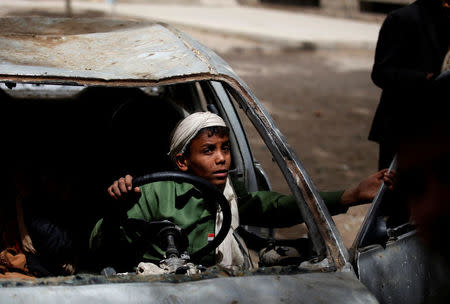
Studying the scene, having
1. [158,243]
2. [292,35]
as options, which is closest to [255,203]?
[158,243]

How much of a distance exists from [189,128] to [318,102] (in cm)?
669

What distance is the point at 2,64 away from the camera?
2.19 m

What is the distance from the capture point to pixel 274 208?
256 cm

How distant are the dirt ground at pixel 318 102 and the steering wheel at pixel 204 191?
7.83 feet

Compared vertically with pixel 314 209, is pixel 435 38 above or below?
above

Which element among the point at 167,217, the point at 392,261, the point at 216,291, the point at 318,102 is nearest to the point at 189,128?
the point at 167,217

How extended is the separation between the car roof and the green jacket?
0.51 metres

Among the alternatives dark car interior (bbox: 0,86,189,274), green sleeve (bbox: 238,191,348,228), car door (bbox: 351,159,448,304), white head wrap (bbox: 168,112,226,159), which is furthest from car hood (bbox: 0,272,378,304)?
dark car interior (bbox: 0,86,189,274)

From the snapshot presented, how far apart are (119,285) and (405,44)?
8.75 ft

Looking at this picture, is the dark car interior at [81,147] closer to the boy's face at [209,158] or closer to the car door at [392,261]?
the boy's face at [209,158]

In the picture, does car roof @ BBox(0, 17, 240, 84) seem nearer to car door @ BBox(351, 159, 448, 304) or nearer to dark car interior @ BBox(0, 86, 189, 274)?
dark car interior @ BBox(0, 86, 189, 274)

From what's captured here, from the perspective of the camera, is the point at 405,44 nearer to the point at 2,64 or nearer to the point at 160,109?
the point at 160,109

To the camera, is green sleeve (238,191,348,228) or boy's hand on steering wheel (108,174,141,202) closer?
boy's hand on steering wheel (108,174,141,202)

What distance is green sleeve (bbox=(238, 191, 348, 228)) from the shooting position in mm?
2436
